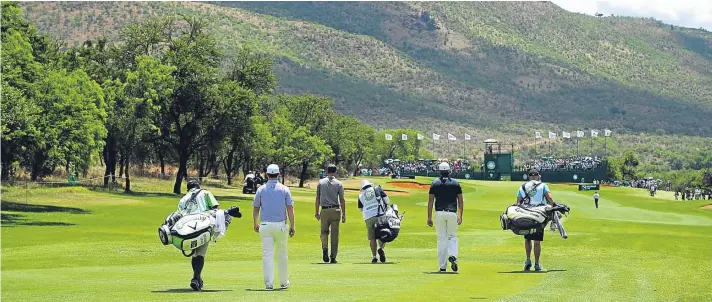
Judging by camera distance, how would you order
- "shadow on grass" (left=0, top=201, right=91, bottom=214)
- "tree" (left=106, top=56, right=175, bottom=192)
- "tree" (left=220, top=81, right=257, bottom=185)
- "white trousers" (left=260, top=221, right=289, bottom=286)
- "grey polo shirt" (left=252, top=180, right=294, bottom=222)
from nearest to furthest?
"white trousers" (left=260, top=221, right=289, bottom=286) < "grey polo shirt" (left=252, top=180, right=294, bottom=222) < "shadow on grass" (left=0, top=201, right=91, bottom=214) < "tree" (left=106, top=56, right=175, bottom=192) < "tree" (left=220, top=81, right=257, bottom=185)

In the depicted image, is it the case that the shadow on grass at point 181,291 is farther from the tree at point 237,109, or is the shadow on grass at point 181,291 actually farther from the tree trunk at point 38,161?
the tree at point 237,109

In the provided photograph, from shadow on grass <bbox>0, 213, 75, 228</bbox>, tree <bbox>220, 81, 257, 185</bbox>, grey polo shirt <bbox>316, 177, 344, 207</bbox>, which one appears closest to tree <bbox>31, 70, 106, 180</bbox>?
shadow on grass <bbox>0, 213, 75, 228</bbox>

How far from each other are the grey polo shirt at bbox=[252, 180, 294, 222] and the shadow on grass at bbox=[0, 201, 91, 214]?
36595mm

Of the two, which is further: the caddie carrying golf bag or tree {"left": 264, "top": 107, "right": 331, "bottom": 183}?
tree {"left": 264, "top": 107, "right": 331, "bottom": 183}

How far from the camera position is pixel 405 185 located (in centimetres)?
14100

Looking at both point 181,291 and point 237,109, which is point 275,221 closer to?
point 181,291

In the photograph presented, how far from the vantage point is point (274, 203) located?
21.3 metres

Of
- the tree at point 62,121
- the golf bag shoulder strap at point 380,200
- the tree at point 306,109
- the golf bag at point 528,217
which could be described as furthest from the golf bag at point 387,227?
the tree at point 306,109

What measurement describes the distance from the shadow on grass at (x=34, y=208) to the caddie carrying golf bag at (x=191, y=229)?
36.8 m

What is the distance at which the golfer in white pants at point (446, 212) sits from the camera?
2509 centimetres

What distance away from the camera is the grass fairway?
20516mm

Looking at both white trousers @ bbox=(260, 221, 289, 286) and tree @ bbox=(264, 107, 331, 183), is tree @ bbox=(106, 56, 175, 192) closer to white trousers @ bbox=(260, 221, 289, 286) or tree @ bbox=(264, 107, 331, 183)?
tree @ bbox=(264, 107, 331, 183)

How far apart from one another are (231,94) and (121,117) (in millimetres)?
8476

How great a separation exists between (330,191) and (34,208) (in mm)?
34050
